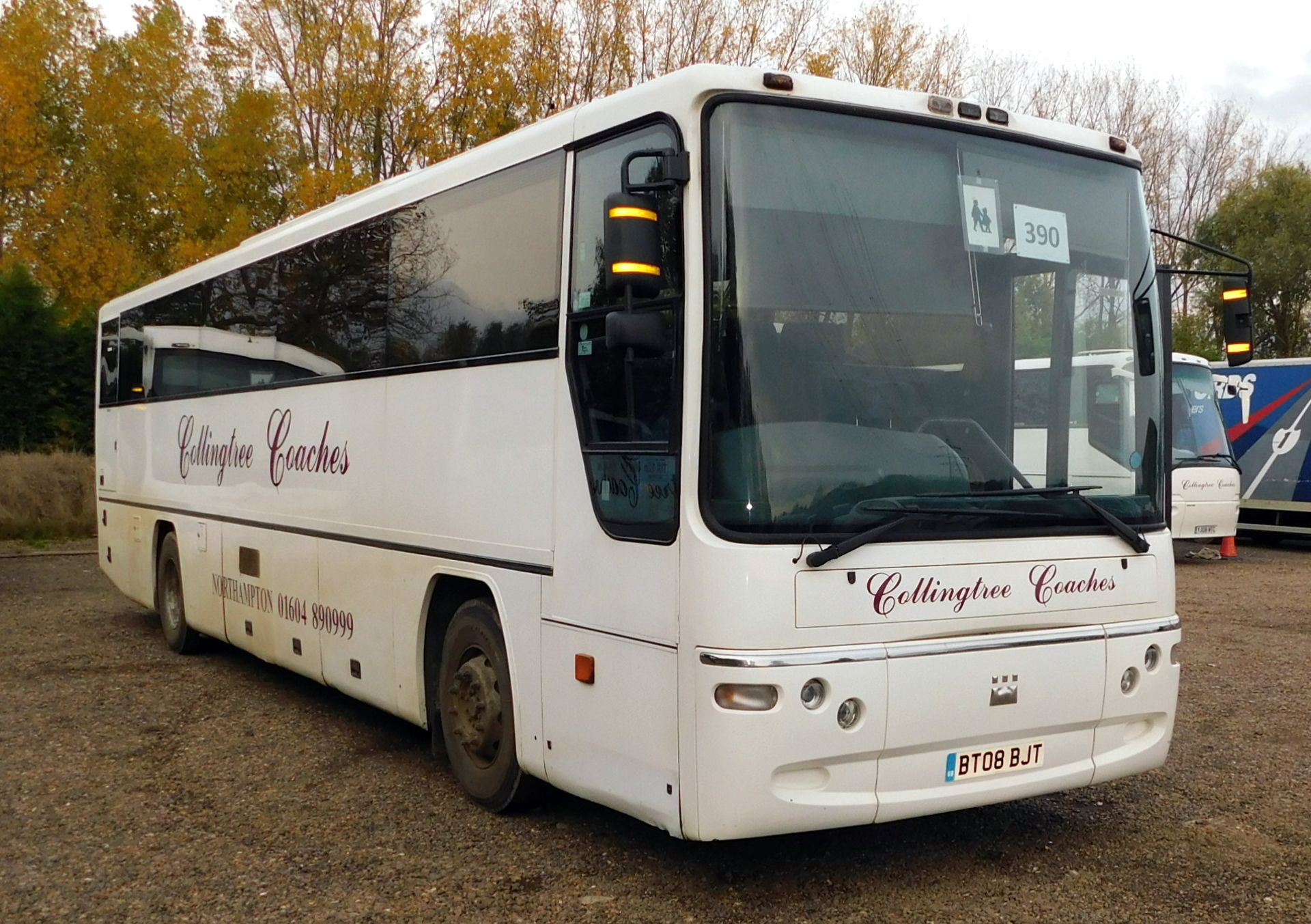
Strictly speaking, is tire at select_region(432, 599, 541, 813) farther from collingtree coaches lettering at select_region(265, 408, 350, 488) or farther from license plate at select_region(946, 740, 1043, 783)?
license plate at select_region(946, 740, 1043, 783)

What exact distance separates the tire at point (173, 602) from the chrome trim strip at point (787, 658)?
7.37 m

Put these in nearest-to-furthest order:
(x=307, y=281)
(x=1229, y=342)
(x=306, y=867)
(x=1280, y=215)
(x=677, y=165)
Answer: (x=677, y=165)
(x=306, y=867)
(x=1229, y=342)
(x=307, y=281)
(x=1280, y=215)

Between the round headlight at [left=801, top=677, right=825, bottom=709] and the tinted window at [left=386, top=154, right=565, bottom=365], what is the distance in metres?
1.92

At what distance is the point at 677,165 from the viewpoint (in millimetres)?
4957

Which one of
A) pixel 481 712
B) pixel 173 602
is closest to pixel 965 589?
pixel 481 712

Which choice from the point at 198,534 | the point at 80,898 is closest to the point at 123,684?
the point at 198,534

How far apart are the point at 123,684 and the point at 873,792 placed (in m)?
6.76

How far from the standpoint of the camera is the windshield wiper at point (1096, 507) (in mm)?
5336

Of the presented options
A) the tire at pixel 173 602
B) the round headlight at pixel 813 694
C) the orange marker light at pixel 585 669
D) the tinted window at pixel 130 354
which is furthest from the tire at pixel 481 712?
the tinted window at pixel 130 354

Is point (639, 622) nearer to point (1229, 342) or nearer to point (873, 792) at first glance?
point (873, 792)

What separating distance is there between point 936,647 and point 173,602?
808 centimetres

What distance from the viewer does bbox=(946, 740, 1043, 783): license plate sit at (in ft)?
16.9

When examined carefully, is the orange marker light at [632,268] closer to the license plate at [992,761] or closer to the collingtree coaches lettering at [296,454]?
the license plate at [992,761]

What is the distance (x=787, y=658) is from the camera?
4766mm
